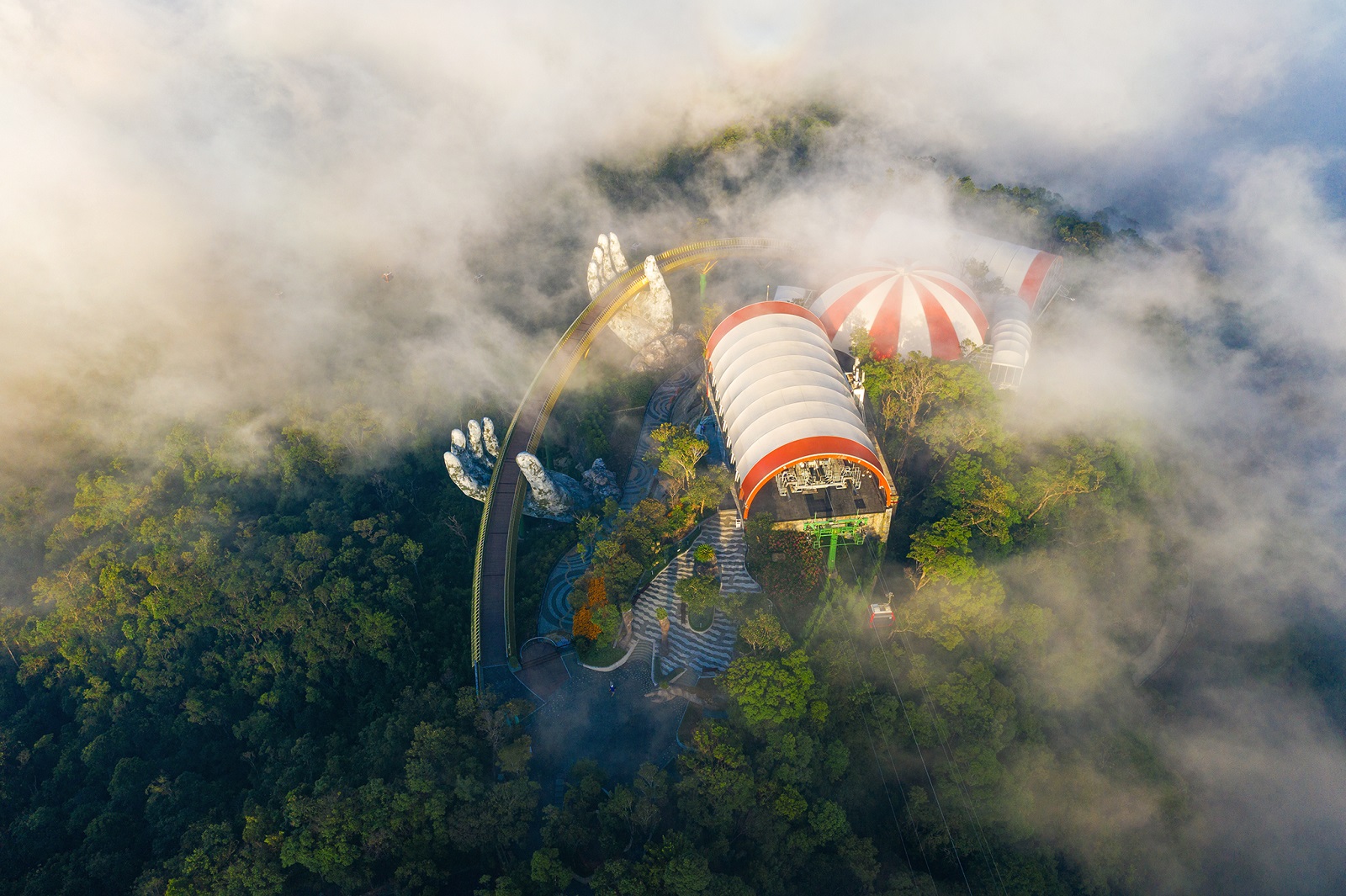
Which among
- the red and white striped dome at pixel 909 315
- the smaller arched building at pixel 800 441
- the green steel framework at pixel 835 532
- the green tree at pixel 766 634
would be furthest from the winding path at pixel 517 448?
the green steel framework at pixel 835 532

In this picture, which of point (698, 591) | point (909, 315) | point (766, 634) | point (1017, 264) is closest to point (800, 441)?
point (698, 591)

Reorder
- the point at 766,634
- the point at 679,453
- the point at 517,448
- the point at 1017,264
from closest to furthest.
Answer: the point at 766,634, the point at 679,453, the point at 517,448, the point at 1017,264

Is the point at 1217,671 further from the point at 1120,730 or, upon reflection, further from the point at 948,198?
the point at 948,198

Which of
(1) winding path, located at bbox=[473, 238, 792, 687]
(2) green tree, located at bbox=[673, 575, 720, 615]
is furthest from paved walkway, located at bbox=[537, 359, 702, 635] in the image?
(2) green tree, located at bbox=[673, 575, 720, 615]

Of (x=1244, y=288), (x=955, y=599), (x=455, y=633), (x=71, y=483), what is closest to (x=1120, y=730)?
(x=955, y=599)

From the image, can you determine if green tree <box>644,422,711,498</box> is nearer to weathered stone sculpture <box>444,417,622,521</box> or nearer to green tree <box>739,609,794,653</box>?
weathered stone sculpture <box>444,417,622,521</box>

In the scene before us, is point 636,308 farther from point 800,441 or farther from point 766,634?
point 766,634
